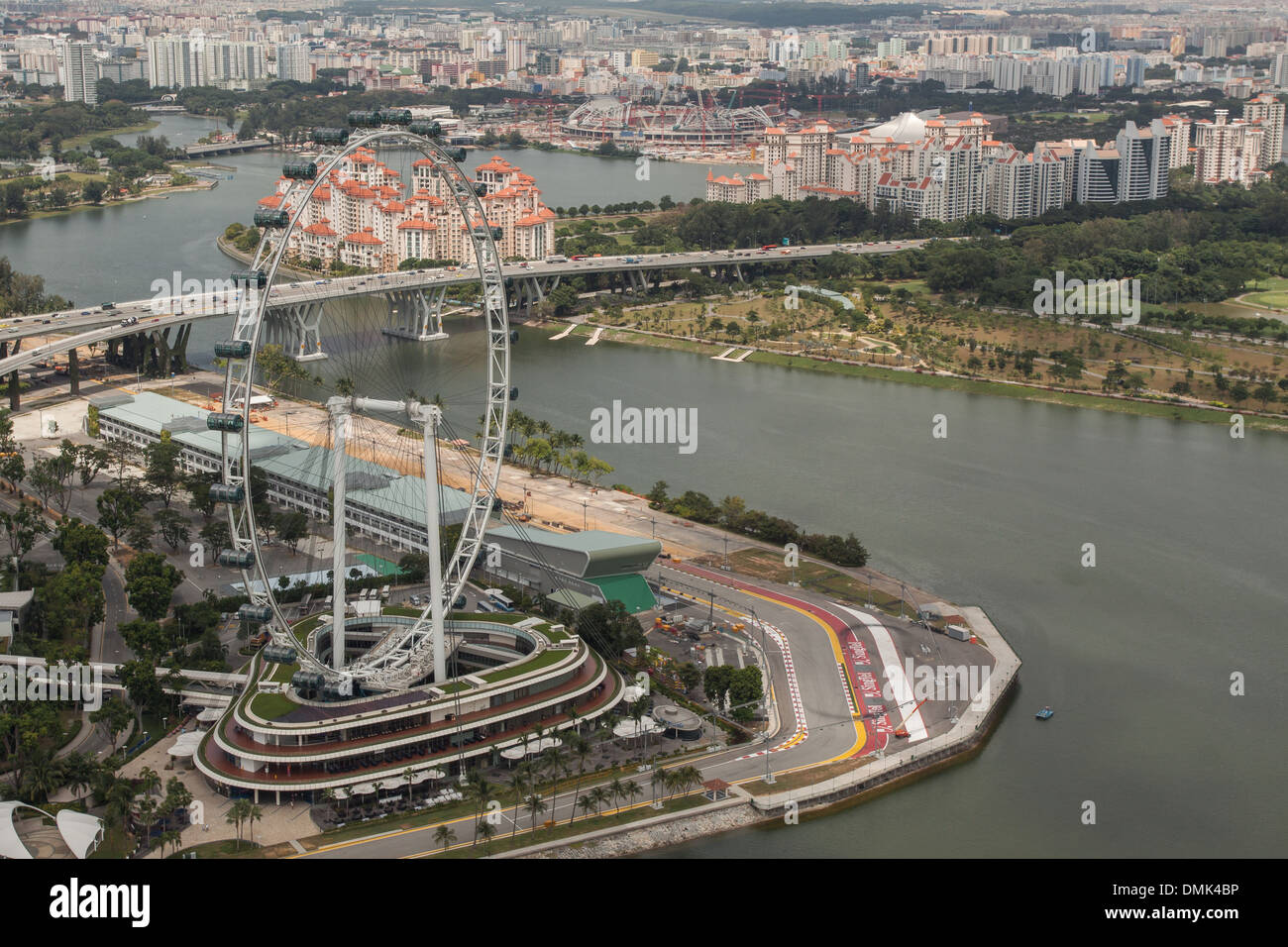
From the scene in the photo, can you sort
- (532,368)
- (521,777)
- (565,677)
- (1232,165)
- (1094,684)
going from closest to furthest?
(521,777) → (565,677) → (1094,684) → (532,368) → (1232,165)

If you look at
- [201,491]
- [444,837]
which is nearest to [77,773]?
[444,837]

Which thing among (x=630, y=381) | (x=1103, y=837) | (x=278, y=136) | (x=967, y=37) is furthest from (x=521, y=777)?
(x=967, y=37)

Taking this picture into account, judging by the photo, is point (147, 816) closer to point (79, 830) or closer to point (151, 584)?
point (79, 830)

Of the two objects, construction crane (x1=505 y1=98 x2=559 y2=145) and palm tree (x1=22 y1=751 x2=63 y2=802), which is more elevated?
construction crane (x1=505 y1=98 x2=559 y2=145)

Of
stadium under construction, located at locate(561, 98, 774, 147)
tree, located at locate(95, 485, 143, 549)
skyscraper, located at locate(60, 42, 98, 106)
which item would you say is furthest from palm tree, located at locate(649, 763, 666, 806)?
skyscraper, located at locate(60, 42, 98, 106)

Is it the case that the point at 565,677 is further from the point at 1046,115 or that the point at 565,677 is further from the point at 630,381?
the point at 1046,115

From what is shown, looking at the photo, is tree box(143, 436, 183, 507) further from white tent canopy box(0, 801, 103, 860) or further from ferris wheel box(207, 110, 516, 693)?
white tent canopy box(0, 801, 103, 860)

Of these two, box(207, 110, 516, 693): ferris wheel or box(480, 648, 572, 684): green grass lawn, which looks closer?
box(207, 110, 516, 693): ferris wheel
